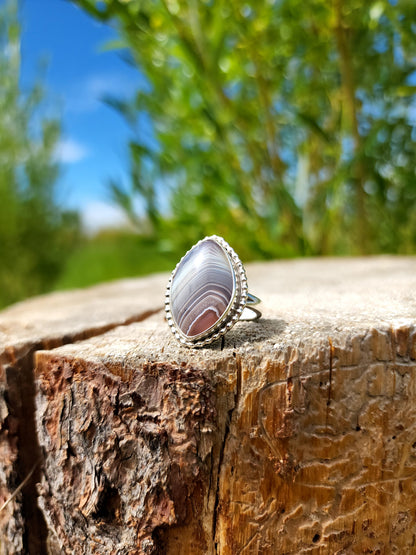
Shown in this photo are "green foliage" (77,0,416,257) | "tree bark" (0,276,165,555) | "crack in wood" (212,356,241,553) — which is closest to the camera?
"crack in wood" (212,356,241,553)

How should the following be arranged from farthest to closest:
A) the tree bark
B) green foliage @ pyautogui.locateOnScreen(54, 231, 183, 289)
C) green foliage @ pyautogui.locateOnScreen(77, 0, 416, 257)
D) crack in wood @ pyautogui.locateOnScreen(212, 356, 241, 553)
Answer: green foliage @ pyautogui.locateOnScreen(54, 231, 183, 289) → green foliage @ pyautogui.locateOnScreen(77, 0, 416, 257) → the tree bark → crack in wood @ pyautogui.locateOnScreen(212, 356, 241, 553)

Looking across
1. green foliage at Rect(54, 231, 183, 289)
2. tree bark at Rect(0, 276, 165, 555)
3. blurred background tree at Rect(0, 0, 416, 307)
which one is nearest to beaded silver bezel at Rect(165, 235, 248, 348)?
tree bark at Rect(0, 276, 165, 555)

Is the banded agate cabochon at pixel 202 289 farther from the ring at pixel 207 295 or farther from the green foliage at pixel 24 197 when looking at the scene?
the green foliage at pixel 24 197

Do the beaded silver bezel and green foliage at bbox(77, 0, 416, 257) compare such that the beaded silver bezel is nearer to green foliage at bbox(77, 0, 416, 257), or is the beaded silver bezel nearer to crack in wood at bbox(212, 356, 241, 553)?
crack in wood at bbox(212, 356, 241, 553)

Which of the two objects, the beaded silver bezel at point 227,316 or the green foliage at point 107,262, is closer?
the beaded silver bezel at point 227,316

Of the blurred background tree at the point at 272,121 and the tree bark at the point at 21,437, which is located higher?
the blurred background tree at the point at 272,121

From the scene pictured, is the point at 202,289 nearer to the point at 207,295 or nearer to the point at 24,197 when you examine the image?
the point at 207,295

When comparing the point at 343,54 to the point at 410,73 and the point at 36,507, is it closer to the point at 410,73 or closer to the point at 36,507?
the point at 410,73

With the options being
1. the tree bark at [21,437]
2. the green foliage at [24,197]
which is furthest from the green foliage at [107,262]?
the tree bark at [21,437]

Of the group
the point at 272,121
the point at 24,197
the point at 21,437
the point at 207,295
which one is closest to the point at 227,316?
the point at 207,295
